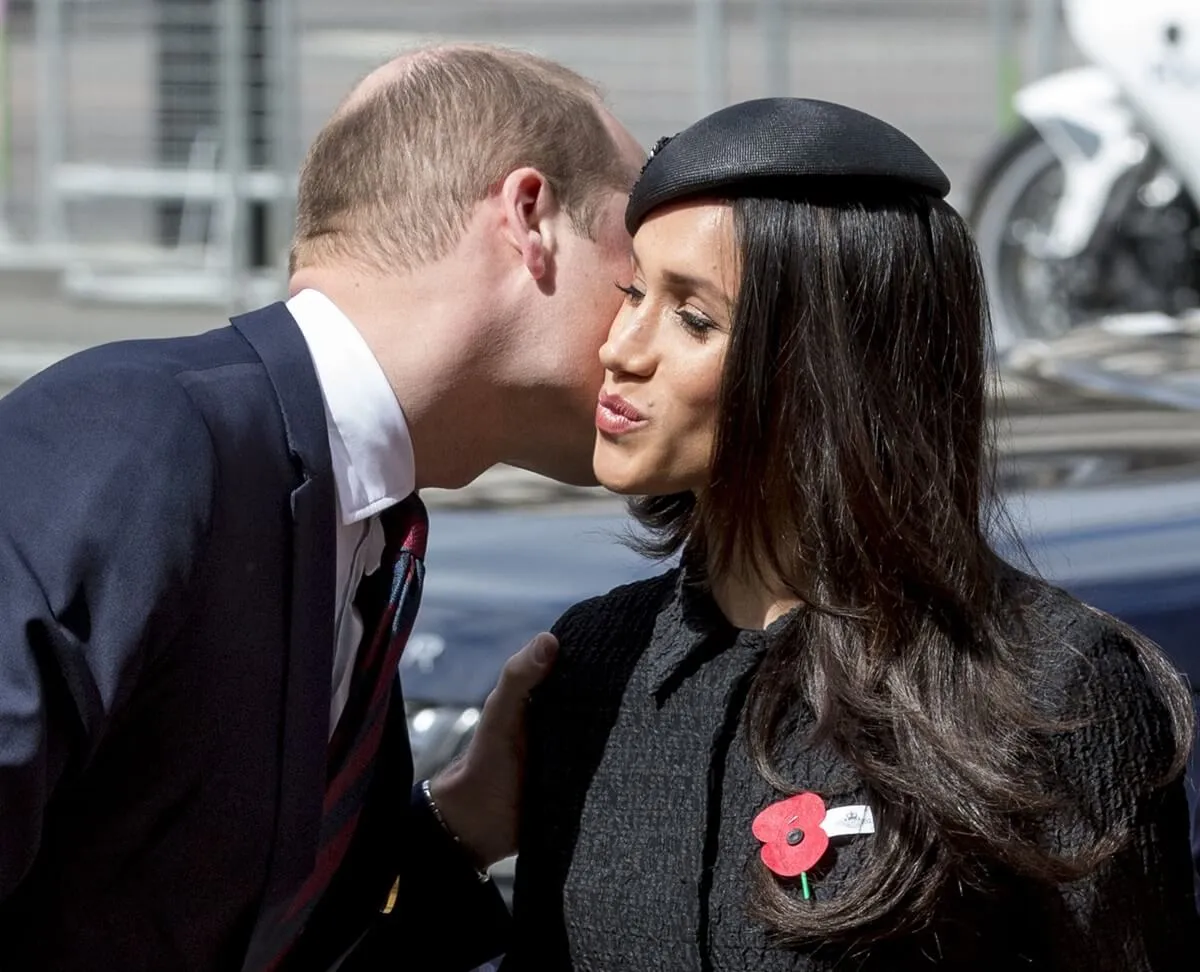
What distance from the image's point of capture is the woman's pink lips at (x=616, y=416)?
6.61 feet

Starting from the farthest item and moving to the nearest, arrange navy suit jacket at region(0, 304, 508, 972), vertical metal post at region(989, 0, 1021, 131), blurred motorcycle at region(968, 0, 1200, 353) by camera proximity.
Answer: vertical metal post at region(989, 0, 1021, 131), blurred motorcycle at region(968, 0, 1200, 353), navy suit jacket at region(0, 304, 508, 972)

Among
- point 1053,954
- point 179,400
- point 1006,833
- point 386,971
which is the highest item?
point 179,400

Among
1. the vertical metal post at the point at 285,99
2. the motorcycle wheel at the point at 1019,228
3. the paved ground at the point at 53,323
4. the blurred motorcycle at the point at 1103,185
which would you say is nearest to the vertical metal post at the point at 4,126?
the paved ground at the point at 53,323

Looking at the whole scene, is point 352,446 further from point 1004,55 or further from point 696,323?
point 1004,55

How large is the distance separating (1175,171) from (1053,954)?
564 cm

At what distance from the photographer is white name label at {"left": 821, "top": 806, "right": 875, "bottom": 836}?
1873mm

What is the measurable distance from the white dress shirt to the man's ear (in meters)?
0.20

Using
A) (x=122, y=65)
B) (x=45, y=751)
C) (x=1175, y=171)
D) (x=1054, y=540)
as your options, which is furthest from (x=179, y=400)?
(x=122, y=65)

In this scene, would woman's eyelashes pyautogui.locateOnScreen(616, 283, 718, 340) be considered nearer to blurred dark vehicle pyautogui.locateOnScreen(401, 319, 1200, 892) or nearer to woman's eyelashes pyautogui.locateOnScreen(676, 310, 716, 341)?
woman's eyelashes pyautogui.locateOnScreen(676, 310, 716, 341)

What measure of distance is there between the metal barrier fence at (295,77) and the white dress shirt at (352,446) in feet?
23.1

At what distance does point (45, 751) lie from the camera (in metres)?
1.75

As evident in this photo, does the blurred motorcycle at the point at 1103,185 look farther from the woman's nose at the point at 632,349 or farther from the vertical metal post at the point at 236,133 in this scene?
the woman's nose at the point at 632,349

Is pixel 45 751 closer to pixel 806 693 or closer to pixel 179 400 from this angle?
pixel 179 400

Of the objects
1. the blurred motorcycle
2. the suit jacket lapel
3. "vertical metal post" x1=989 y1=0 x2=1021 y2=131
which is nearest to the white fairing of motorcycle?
the blurred motorcycle
